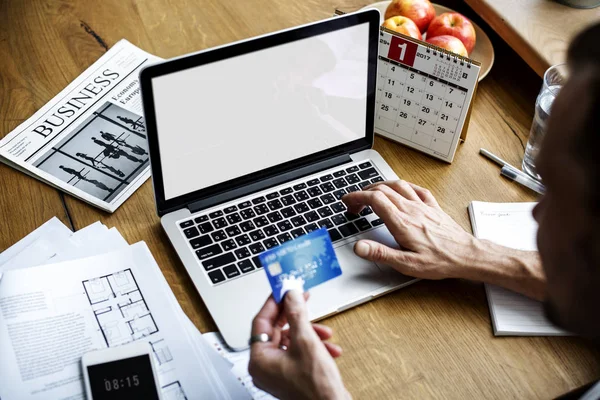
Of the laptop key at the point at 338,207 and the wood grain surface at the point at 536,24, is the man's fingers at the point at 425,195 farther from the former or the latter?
the wood grain surface at the point at 536,24

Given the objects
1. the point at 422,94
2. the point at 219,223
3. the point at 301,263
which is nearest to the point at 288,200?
the point at 219,223

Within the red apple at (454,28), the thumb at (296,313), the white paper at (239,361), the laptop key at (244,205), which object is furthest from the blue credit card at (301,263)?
the red apple at (454,28)

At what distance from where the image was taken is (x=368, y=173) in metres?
1.18

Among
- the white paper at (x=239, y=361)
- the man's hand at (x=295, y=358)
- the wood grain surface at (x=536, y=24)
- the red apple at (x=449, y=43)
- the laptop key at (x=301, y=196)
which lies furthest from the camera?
the wood grain surface at (x=536, y=24)

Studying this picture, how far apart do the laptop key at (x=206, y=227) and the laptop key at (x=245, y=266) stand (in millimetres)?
85

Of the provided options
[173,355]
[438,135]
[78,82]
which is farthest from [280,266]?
[78,82]

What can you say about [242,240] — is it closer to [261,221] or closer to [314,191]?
Result: [261,221]

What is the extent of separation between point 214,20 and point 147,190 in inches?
21.4

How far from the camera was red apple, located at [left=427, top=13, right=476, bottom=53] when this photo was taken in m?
1.32

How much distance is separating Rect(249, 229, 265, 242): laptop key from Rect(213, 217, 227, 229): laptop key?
5 cm

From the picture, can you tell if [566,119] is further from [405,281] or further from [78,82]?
[78,82]

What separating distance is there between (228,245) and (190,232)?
71 mm

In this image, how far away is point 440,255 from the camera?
1017 mm

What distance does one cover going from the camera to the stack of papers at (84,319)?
0.89 metres
